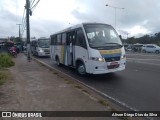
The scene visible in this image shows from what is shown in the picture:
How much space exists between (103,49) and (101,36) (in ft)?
2.91

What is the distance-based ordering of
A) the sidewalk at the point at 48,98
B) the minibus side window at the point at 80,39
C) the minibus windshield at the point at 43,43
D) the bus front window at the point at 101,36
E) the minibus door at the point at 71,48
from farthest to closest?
the minibus windshield at the point at 43,43
the minibus door at the point at 71,48
the minibus side window at the point at 80,39
the bus front window at the point at 101,36
the sidewalk at the point at 48,98

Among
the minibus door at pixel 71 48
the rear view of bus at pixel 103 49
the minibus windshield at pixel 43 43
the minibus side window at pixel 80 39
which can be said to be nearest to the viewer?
the rear view of bus at pixel 103 49

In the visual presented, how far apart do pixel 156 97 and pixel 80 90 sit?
8.51 ft

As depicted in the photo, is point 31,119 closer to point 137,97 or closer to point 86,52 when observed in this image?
point 137,97

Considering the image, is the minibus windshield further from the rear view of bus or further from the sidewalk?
the sidewalk

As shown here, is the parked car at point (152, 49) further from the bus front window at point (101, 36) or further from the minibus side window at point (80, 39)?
the minibus side window at point (80, 39)

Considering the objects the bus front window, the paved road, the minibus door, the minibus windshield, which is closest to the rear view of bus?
the bus front window

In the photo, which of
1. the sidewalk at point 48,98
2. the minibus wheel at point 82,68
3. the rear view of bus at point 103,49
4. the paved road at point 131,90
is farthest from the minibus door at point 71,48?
the sidewalk at point 48,98

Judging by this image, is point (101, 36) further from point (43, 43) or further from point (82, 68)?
point (43, 43)

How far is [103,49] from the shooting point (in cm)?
1071

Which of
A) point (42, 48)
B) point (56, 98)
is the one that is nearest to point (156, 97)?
point (56, 98)

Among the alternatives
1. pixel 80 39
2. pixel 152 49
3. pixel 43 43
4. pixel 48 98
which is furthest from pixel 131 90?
pixel 152 49

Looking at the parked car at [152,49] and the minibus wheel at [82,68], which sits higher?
the parked car at [152,49]

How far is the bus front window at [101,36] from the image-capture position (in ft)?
36.1
